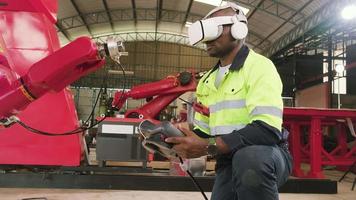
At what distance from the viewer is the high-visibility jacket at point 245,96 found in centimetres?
157

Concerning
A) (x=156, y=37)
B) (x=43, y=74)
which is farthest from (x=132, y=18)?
(x=43, y=74)

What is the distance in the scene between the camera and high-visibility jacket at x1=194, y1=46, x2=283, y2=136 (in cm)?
157

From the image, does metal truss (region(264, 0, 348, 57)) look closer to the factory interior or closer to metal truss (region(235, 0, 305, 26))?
metal truss (region(235, 0, 305, 26))

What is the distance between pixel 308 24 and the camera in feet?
45.9

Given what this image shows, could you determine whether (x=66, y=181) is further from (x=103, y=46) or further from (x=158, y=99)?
(x=103, y=46)

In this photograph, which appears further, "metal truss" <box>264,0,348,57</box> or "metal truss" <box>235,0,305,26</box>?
"metal truss" <box>235,0,305,26</box>

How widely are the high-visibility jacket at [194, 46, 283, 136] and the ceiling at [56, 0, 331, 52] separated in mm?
13755

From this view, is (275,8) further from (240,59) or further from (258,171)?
(258,171)

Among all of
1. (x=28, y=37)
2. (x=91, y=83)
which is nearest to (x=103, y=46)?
(x=28, y=37)

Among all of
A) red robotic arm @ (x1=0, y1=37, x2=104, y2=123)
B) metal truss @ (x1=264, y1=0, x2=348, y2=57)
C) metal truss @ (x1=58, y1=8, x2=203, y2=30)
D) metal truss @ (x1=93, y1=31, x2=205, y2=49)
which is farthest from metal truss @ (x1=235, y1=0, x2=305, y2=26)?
red robotic arm @ (x1=0, y1=37, x2=104, y2=123)

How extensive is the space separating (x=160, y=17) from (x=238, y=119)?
2036cm

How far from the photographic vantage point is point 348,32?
49.3 feet

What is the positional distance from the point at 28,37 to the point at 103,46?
1.09m

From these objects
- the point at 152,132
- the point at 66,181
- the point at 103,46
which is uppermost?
the point at 103,46
